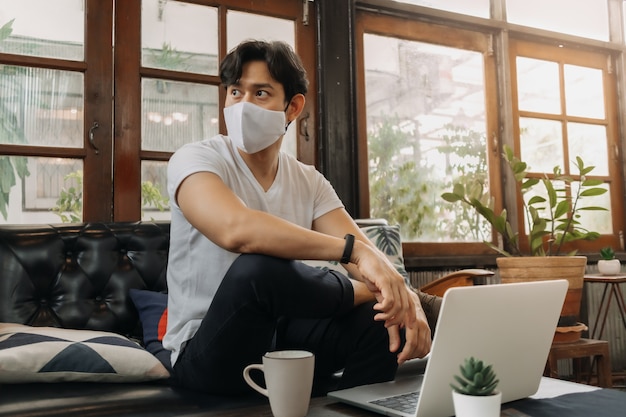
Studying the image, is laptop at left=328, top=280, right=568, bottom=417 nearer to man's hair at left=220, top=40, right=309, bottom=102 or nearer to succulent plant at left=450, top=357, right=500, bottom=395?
succulent plant at left=450, top=357, right=500, bottom=395

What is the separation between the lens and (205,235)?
4.15ft

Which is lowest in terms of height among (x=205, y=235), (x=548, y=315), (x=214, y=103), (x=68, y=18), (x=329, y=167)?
(x=548, y=315)

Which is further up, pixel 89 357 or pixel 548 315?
pixel 548 315

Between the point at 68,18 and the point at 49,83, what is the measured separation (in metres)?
0.27

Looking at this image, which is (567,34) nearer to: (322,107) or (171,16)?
(322,107)

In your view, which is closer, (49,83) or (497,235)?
(49,83)

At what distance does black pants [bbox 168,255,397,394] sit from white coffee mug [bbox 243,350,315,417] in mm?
210

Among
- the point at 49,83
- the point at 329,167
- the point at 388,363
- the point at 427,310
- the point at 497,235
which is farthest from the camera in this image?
the point at 497,235

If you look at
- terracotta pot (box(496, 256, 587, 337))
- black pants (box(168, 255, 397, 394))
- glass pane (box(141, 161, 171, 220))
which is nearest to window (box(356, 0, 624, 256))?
terracotta pot (box(496, 256, 587, 337))

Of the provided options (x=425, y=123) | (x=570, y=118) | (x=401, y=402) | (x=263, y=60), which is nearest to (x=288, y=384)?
(x=401, y=402)

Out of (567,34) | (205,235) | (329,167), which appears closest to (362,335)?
(205,235)

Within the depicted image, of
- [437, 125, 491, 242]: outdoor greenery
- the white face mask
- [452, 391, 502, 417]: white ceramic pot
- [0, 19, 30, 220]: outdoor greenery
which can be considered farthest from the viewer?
[437, 125, 491, 242]: outdoor greenery

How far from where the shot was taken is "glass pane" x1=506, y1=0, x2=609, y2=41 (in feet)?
10.7

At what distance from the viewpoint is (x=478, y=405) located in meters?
0.66
